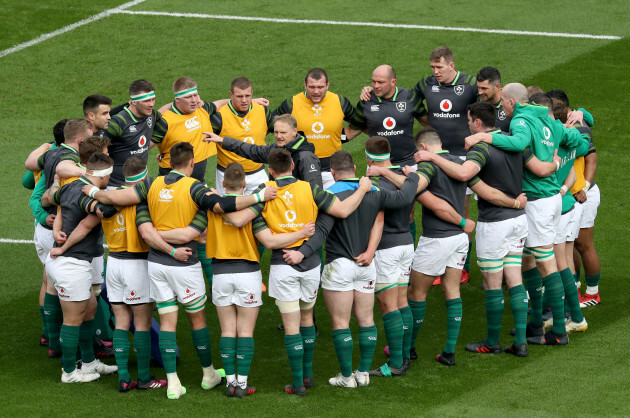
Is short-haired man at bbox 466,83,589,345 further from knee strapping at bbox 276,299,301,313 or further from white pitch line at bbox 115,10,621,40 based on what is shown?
white pitch line at bbox 115,10,621,40

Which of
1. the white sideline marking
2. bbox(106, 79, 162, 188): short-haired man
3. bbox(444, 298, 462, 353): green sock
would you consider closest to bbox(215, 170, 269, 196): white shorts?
bbox(106, 79, 162, 188): short-haired man

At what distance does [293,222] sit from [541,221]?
2.83 metres

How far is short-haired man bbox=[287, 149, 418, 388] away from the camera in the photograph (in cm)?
945

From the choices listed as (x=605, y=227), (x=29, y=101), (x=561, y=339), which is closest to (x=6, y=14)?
(x=29, y=101)

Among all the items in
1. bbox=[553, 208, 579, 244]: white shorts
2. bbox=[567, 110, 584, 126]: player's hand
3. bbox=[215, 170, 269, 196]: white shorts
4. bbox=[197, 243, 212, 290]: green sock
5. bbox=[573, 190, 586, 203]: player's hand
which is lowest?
bbox=[197, 243, 212, 290]: green sock

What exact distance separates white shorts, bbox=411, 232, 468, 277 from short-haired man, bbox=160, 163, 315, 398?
1.39 metres

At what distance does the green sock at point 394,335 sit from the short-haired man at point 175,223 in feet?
5.63

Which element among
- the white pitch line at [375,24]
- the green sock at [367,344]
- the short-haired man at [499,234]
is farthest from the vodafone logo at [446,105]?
the white pitch line at [375,24]

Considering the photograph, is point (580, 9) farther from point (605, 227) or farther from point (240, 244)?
point (240, 244)

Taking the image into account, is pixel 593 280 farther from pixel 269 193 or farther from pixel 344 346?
pixel 269 193

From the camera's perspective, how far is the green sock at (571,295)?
10836 millimetres

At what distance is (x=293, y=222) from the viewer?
364 inches

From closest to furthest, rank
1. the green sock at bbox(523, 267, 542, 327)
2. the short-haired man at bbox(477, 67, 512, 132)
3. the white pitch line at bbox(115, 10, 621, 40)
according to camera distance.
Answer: the green sock at bbox(523, 267, 542, 327), the short-haired man at bbox(477, 67, 512, 132), the white pitch line at bbox(115, 10, 621, 40)

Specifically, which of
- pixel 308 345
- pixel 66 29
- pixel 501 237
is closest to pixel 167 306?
pixel 308 345
